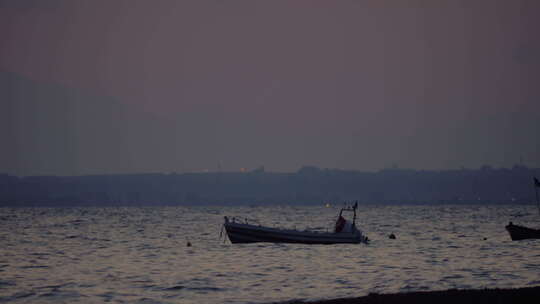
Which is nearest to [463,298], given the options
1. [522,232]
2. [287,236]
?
[287,236]

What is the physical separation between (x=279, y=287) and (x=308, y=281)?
9.95 feet

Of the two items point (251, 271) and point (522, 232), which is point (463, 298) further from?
point (522, 232)

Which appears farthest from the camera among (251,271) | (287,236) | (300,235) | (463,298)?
(300,235)

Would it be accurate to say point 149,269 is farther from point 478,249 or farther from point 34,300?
point 478,249

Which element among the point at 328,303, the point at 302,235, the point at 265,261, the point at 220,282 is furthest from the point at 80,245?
the point at 328,303

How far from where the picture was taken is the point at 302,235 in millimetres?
63531

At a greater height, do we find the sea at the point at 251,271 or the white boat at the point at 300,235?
the white boat at the point at 300,235

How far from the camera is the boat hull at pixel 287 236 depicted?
62.9m

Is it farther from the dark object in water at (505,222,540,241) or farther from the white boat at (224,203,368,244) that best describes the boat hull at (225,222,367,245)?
the dark object in water at (505,222,540,241)

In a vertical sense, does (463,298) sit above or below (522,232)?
below

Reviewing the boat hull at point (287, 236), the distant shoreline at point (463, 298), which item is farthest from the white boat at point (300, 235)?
the distant shoreline at point (463, 298)

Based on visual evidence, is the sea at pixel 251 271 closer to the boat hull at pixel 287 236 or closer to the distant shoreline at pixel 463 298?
the boat hull at pixel 287 236

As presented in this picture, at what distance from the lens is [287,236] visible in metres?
63.3

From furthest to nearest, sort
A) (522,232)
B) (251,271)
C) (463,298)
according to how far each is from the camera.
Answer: (522,232)
(251,271)
(463,298)
